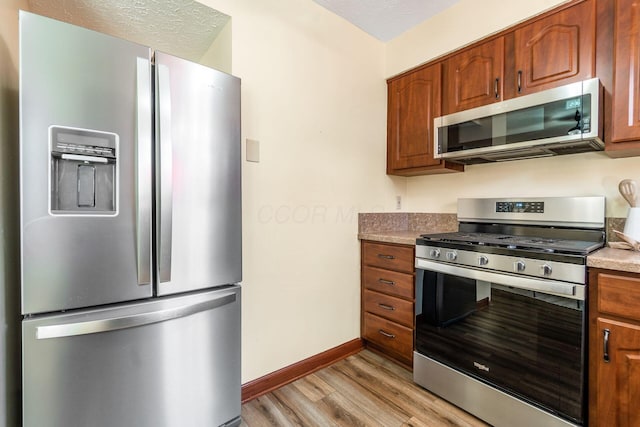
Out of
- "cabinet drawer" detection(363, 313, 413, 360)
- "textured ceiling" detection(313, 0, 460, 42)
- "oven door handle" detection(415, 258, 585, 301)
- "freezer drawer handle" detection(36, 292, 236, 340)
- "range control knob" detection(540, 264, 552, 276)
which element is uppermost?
"textured ceiling" detection(313, 0, 460, 42)

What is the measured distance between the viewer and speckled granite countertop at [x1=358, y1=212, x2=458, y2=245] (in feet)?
7.76

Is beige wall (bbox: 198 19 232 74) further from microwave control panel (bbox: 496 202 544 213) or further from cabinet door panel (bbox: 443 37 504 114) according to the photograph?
microwave control panel (bbox: 496 202 544 213)

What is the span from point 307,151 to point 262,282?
3.07 feet

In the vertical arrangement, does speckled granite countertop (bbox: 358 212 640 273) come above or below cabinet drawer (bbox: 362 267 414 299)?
above

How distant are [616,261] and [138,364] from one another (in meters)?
1.96

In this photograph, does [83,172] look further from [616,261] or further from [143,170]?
[616,261]

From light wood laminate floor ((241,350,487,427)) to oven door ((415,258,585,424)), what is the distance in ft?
0.80

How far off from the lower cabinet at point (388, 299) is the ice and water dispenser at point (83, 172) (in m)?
1.68

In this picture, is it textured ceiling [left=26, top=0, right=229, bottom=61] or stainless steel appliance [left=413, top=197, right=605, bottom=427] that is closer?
stainless steel appliance [left=413, top=197, right=605, bottom=427]

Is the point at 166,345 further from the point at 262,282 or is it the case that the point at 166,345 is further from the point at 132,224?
the point at 262,282

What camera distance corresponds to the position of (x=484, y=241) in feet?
5.31

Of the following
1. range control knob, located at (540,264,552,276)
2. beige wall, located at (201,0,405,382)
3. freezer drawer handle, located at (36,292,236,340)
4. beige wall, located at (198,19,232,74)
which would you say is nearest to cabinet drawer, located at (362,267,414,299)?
beige wall, located at (201,0,405,382)

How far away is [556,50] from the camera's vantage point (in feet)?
5.41

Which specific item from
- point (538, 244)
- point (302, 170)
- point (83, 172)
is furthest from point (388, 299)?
point (83, 172)
